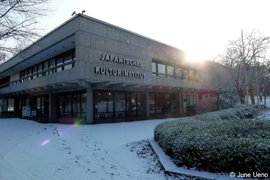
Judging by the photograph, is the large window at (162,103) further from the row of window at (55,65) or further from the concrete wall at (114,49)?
the row of window at (55,65)

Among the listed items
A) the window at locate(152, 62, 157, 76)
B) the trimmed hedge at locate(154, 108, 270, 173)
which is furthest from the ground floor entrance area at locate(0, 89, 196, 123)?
the trimmed hedge at locate(154, 108, 270, 173)

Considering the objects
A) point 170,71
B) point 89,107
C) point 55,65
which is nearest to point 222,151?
point 89,107

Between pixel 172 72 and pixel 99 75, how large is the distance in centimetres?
1215

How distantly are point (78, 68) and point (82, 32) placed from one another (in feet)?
8.18

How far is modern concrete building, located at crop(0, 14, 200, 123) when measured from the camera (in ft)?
55.1

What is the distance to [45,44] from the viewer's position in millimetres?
19719

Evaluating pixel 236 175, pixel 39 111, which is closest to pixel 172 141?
pixel 236 175

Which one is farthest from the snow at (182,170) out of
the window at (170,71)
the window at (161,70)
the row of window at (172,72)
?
the window at (170,71)

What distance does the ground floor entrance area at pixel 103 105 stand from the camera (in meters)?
18.6

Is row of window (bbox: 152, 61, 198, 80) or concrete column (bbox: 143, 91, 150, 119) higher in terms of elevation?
row of window (bbox: 152, 61, 198, 80)

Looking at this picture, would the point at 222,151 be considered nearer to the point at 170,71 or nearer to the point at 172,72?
the point at 170,71

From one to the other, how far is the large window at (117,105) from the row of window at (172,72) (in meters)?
3.37

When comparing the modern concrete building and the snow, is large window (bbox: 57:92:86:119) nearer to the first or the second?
the modern concrete building

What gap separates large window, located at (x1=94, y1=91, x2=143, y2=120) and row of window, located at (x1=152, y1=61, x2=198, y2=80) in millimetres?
3367
